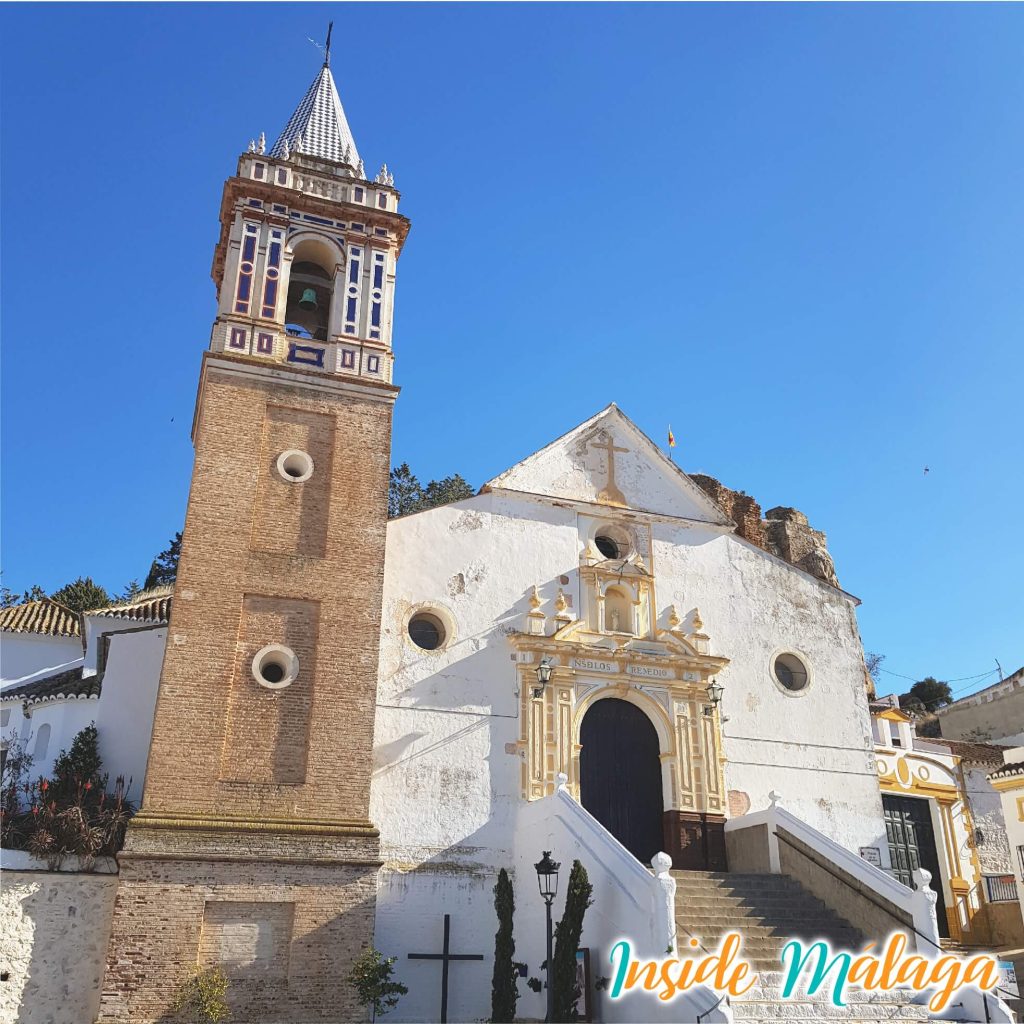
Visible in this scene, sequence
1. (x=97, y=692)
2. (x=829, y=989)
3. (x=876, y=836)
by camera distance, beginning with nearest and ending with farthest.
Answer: (x=829, y=989) < (x=97, y=692) < (x=876, y=836)

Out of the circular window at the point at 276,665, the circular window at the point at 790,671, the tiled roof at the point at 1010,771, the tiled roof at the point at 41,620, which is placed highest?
the tiled roof at the point at 41,620

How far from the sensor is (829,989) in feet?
Answer: 44.8

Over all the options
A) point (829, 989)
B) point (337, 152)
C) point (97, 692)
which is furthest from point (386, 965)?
point (337, 152)

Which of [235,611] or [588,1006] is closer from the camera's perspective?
[588,1006]

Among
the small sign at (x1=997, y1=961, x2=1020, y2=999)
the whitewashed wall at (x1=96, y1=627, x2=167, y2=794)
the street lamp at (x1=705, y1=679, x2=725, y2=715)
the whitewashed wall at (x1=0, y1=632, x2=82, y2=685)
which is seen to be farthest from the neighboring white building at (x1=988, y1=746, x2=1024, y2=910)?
the whitewashed wall at (x1=0, y1=632, x2=82, y2=685)

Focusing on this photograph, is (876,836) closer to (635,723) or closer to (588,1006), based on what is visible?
(635,723)

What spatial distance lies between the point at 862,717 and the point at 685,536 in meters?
5.11

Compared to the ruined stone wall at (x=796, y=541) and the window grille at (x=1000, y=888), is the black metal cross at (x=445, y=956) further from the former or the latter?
the ruined stone wall at (x=796, y=541)

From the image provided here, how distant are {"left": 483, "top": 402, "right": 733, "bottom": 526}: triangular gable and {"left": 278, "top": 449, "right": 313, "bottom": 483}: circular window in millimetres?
3709

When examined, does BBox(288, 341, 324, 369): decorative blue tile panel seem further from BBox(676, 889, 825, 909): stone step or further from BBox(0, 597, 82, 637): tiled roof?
BBox(0, 597, 82, 637): tiled roof

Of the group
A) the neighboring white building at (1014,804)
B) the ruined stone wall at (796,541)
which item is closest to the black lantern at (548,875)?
the neighboring white building at (1014,804)

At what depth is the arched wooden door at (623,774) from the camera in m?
18.0

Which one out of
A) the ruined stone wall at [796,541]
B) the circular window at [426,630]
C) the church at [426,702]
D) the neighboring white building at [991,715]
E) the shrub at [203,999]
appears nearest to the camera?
the shrub at [203,999]

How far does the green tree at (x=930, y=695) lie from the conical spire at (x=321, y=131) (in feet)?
140
